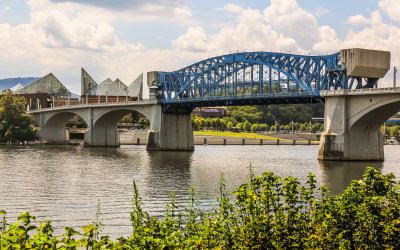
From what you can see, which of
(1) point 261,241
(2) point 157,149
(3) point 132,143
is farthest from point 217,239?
(3) point 132,143

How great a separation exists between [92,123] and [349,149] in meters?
69.7

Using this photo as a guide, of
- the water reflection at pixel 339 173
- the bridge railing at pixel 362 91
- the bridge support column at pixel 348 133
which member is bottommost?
the water reflection at pixel 339 173

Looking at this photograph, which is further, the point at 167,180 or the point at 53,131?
the point at 53,131

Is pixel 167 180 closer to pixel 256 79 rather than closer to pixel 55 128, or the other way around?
pixel 256 79

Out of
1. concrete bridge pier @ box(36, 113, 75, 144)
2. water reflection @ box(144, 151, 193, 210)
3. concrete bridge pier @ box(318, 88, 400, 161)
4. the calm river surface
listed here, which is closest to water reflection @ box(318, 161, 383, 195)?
the calm river surface

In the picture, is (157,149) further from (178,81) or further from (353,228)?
(353,228)

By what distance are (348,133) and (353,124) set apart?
1.62 meters

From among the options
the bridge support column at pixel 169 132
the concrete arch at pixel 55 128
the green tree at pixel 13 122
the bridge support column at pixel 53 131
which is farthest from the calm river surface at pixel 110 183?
the bridge support column at pixel 53 131

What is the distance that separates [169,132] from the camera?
12356cm

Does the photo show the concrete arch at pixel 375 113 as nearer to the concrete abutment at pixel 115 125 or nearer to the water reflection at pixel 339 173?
the water reflection at pixel 339 173

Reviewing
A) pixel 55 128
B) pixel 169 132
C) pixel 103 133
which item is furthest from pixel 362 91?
pixel 55 128

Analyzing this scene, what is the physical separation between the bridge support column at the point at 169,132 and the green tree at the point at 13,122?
34.4 m

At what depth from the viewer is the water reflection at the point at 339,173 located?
Answer: 55.3 m

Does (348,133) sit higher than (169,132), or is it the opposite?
(169,132)
